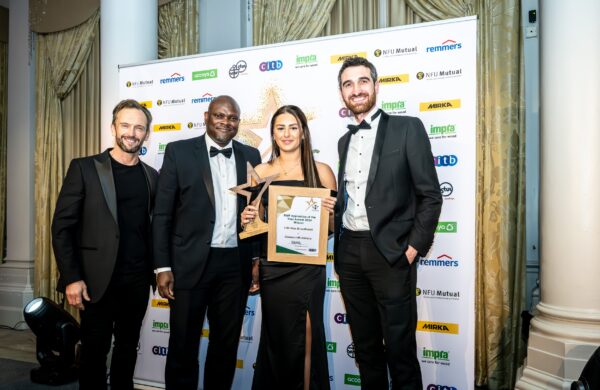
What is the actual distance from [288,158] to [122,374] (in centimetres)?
164

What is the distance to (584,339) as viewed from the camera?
271 cm

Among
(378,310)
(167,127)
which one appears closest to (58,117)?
(167,127)

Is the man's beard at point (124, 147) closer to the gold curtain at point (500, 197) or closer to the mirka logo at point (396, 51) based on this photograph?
the mirka logo at point (396, 51)

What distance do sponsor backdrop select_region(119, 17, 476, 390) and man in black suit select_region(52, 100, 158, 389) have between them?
0.99 meters

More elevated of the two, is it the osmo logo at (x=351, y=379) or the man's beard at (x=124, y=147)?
the man's beard at (x=124, y=147)

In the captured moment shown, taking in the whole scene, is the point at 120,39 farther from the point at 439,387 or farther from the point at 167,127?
the point at 439,387

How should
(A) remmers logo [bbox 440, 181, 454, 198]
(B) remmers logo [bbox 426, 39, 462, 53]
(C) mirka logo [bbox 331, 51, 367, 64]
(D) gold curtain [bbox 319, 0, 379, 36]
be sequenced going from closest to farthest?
(B) remmers logo [bbox 426, 39, 462, 53]
(A) remmers logo [bbox 440, 181, 454, 198]
(C) mirka logo [bbox 331, 51, 367, 64]
(D) gold curtain [bbox 319, 0, 379, 36]

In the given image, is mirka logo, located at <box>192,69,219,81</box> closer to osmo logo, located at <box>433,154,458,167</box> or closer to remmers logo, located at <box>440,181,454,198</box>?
osmo logo, located at <box>433,154,458,167</box>

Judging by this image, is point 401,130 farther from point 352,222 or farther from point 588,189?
point 588,189

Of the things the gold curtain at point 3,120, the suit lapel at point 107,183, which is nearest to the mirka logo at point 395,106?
the suit lapel at point 107,183

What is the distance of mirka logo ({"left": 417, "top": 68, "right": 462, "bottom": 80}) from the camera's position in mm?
2939

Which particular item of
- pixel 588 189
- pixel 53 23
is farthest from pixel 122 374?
pixel 53 23

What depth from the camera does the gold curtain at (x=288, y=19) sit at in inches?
171

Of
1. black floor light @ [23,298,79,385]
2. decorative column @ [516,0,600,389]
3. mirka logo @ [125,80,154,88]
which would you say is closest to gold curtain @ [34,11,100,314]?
mirka logo @ [125,80,154,88]
